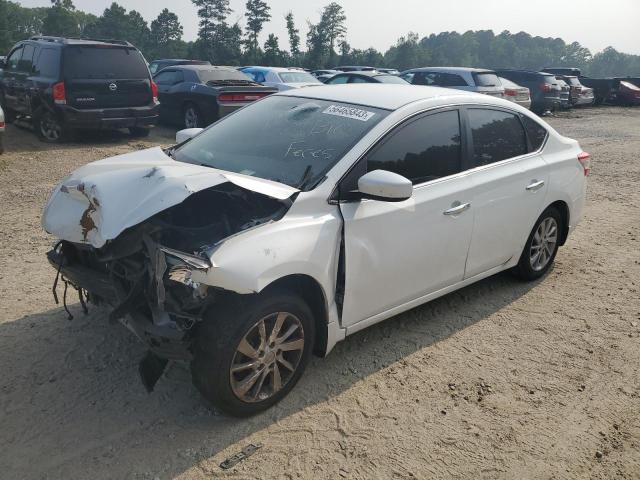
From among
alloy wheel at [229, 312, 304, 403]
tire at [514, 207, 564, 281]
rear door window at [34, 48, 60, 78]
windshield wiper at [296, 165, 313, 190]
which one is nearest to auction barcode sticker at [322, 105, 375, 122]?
windshield wiper at [296, 165, 313, 190]

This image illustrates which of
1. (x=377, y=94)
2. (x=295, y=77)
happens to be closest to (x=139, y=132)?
(x=295, y=77)

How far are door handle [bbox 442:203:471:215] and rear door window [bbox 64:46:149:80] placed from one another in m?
8.67

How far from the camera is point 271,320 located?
313 centimetres

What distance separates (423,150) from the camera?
3.92 meters

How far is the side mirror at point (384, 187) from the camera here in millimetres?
3264

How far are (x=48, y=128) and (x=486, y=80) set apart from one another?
11353mm

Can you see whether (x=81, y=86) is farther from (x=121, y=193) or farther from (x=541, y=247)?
(x=541, y=247)

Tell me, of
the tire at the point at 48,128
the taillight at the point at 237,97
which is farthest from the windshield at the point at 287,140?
the taillight at the point at 237,97

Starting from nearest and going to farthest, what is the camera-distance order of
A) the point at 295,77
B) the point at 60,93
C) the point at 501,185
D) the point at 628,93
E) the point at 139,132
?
the point at 501,185, the point at 60,93, the point at 139,132, the point at 295,77, the point at 628,93

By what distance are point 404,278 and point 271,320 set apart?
1.06 meters

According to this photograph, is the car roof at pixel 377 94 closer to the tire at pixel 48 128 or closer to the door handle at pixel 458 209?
the door handle at pixel 458 209

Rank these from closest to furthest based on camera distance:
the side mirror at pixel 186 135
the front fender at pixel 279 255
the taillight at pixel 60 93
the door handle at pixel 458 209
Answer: the front fender at pixel 279 255 → the door handle at pixel 458 209 → the side mirror at pixel 186 135 → the taillight at pixel 60 93

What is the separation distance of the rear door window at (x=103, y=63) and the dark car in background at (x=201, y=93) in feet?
4.74

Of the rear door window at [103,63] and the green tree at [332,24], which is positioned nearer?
the rear door window at [103,63]
